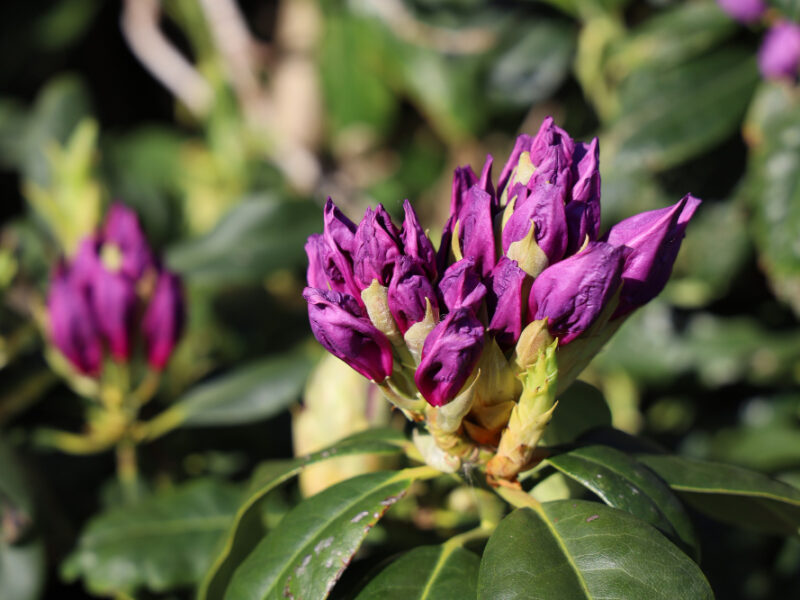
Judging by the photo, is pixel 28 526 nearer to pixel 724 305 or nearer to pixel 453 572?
pixel 453 572

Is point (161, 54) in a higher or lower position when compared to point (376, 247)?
higher

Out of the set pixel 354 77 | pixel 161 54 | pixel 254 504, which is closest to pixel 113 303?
pixel 254 504

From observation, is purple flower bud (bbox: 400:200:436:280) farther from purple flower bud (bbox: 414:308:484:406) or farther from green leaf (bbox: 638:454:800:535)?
green leaf (bbox: 638:454:800:535)

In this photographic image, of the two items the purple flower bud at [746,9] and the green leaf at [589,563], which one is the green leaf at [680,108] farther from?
the green leaf at [589,563]

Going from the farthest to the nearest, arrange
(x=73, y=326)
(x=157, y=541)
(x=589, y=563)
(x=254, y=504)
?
(x=73, y=326), (x=157, y=541), (x=254, y=504), (x=589, y=563)

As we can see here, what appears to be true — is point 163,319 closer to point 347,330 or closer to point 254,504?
point 254,504

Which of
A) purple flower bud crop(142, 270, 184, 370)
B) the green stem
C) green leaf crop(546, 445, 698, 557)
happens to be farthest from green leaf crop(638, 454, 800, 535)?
the green stem
